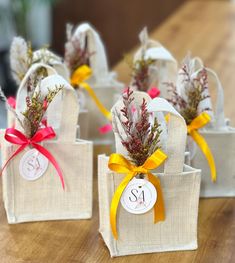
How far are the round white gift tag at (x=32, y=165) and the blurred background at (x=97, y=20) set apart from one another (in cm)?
412

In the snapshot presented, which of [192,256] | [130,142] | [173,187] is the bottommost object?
[192,256]

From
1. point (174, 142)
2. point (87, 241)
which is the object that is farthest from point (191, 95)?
point (87, 241)

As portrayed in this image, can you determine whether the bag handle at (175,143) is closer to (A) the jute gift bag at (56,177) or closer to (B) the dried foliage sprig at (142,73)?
(A) the jute gift bag at (56,177)

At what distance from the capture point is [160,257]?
1.70 metres

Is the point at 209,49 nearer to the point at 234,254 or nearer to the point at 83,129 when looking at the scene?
the point at 83,129

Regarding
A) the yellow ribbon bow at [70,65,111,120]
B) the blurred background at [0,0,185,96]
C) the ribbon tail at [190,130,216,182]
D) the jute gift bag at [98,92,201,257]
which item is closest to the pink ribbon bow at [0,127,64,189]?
the jute gift bag at [98,92,201,257]

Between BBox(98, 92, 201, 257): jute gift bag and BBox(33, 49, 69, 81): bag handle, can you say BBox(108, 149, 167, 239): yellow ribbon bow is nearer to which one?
BBox(98, 92, 201, 257): jute gift bag

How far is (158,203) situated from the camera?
167cm

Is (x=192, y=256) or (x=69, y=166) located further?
(x=69, y=166)

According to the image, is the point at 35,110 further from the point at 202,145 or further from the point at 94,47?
the point at 94,47

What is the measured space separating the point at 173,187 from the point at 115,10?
15.2 feet

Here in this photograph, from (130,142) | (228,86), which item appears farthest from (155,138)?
(228,86)

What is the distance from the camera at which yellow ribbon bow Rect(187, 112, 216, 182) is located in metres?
1.91

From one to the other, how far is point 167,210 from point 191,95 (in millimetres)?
382
